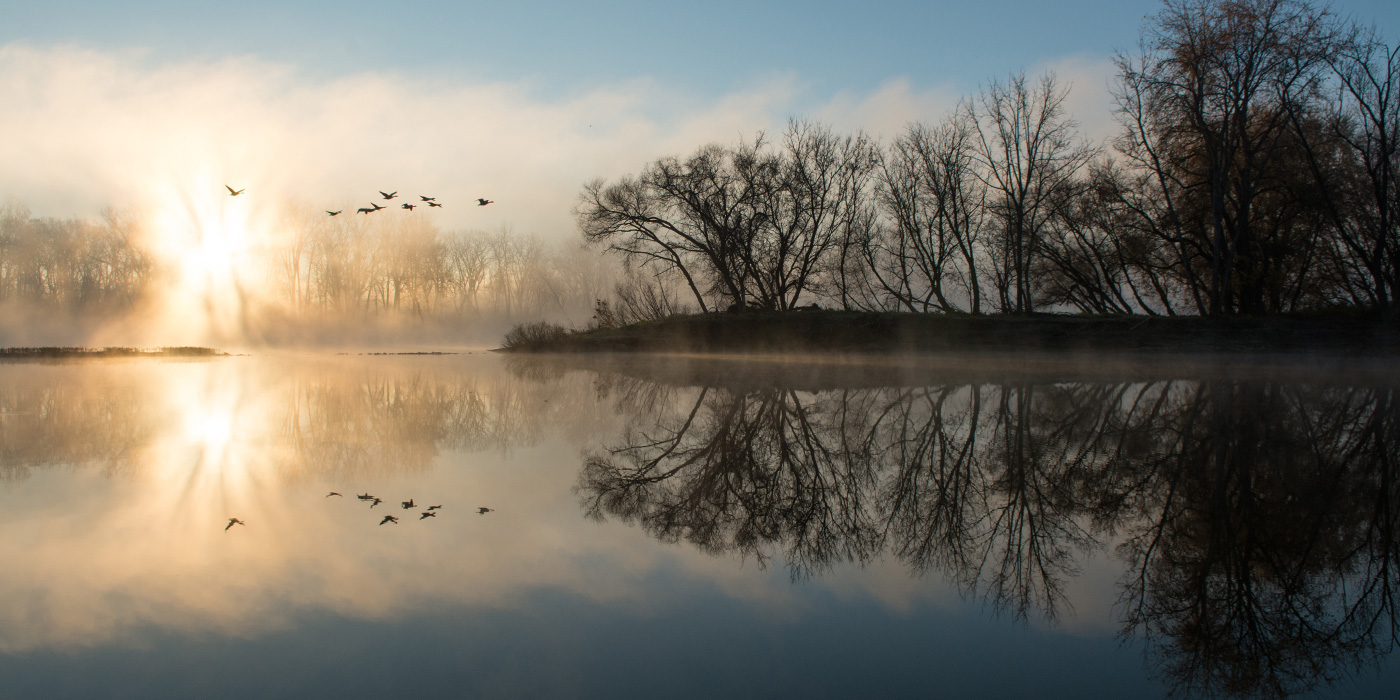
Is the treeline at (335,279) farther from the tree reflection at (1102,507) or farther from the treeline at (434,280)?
the tree reflection at (1102,507)

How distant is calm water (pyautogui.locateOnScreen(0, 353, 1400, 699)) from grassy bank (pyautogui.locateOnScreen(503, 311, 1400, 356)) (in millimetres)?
12365

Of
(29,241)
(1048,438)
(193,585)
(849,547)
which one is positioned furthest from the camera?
(29,241)

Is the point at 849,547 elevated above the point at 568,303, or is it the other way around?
the point at 568,303

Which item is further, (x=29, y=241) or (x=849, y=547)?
(x=29, y=241)

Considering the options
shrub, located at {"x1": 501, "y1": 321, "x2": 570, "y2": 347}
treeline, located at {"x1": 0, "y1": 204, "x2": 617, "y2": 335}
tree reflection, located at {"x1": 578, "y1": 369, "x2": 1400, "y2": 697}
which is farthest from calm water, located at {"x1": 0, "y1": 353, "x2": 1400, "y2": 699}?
treeline, located at {"x1": 0, "y1": 204, "x2": 617, "y2": 335}

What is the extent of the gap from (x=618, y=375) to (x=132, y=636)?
1067 centimetres

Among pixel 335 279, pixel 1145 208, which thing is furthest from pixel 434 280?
pixel 1145 208

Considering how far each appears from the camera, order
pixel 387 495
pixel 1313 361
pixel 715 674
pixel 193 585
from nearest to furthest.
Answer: pixel 715 674 < pixel 193 585 < pixel 387 495 < pixel 1313 361

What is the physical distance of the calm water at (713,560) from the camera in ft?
6.82

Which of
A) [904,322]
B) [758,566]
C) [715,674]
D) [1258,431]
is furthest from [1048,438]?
[904,322]

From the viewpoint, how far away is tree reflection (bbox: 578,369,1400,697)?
2.41 meters

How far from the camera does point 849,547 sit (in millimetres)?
3146

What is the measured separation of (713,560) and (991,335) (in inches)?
690

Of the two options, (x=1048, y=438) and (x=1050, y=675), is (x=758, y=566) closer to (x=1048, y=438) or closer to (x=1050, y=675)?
(x=1050, y=675)
